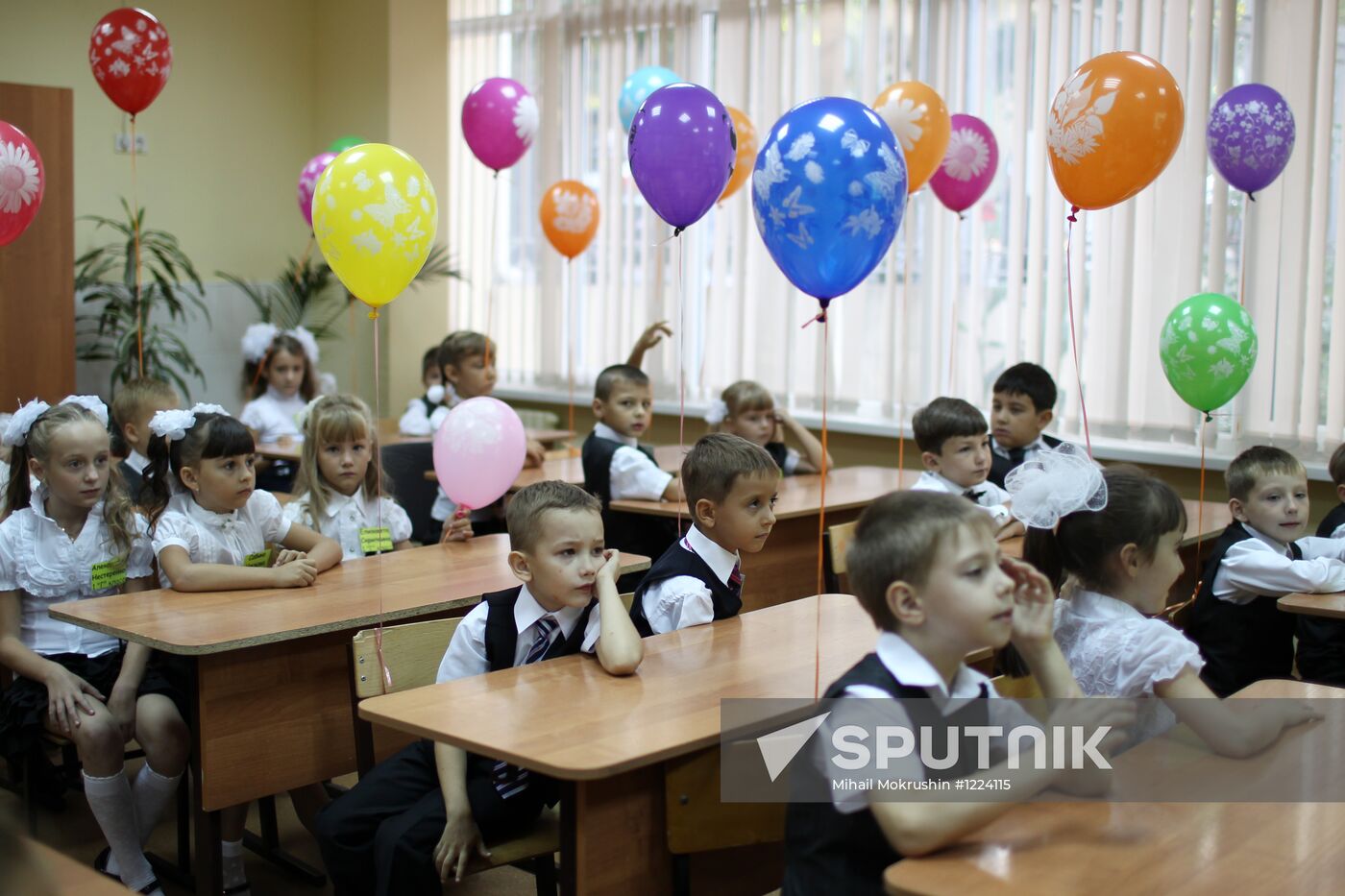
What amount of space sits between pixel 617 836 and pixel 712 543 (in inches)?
30.7

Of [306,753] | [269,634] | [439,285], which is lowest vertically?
[306,753]

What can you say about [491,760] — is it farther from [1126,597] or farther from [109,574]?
[109,574]

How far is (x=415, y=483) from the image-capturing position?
4.42 meters

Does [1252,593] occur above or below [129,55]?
below

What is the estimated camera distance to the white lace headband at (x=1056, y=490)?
6.17 feet

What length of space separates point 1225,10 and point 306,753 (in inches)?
162

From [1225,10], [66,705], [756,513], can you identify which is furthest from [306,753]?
[1225,10]

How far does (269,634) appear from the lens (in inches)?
95.1

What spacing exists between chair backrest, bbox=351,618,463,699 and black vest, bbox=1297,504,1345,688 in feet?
6.71

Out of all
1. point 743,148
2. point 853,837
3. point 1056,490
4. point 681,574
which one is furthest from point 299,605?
point 743,148

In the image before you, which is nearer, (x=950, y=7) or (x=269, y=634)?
(x=269, y=634)

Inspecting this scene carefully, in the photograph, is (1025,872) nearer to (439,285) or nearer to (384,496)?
(384,496)

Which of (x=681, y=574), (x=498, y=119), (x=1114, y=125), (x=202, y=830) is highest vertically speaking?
(x=498, y=119)

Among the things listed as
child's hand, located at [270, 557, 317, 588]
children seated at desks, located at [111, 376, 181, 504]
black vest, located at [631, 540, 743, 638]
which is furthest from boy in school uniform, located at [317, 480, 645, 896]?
children seated at desks, located at [111, 376, 181, 504]
